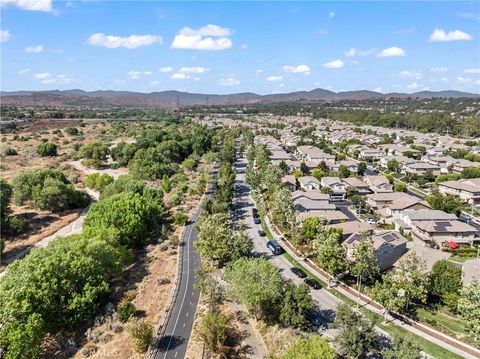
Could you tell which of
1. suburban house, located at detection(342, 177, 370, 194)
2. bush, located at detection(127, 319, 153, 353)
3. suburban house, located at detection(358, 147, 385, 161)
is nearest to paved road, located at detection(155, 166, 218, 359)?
bush, located at detection(127, 319, 153, 353)

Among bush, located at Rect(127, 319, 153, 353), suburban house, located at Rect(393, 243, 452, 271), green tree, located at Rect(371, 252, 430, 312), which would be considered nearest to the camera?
bush, located at Rect(127, 319, 153, 353)

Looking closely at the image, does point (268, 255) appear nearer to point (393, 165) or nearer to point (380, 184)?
point (380, 184)

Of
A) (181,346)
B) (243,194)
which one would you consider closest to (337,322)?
(181,346)

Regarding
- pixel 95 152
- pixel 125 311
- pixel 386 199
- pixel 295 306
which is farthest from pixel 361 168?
pixel 95 152

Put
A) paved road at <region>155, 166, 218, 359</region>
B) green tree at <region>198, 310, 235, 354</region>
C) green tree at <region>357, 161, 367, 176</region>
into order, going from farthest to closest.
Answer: green tree at <region>357, 161, 367, 176</region> < paved road at <region>155, 166, 218, 359</region> < green tree at <region>198, 310, 235, 354</region>

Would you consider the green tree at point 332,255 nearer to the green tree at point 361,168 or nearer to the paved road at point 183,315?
the paved road at point 183,315

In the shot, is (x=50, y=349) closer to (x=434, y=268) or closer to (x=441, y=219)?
(x=434, y=268)

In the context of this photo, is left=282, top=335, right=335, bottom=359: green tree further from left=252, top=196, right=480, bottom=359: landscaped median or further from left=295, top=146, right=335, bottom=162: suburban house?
left=295, top=146, right=335, bottom=162: suburban house
